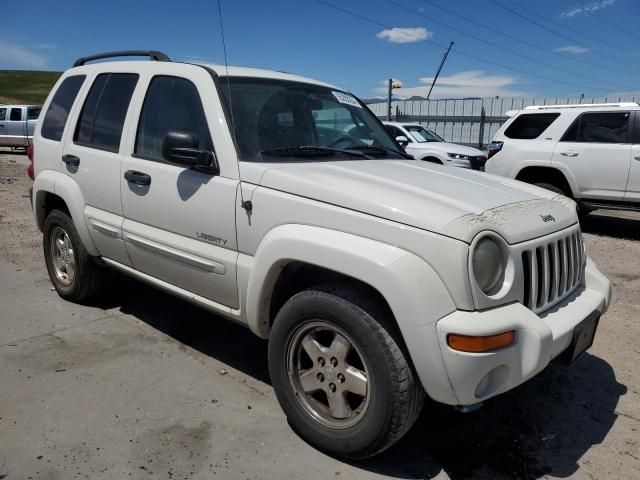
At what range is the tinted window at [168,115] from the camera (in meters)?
3.24

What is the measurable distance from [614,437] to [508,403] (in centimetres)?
56

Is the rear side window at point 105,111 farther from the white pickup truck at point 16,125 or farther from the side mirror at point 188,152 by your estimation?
the white pickup truck at point 16,125

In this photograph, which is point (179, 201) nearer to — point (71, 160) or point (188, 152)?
point (188, 152)

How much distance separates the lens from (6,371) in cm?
349

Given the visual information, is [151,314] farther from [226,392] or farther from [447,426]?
[447,426]

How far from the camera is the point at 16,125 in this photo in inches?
795

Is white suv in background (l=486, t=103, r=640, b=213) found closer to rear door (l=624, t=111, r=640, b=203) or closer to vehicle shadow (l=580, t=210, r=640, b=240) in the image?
rear door (l=624, t=111, r=640, b=203)

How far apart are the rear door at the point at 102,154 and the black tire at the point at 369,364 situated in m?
1.73

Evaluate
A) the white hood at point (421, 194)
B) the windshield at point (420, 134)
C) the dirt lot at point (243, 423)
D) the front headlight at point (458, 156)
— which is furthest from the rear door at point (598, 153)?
the windshield at point (420, 134)

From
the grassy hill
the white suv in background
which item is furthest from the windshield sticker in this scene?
the grassy hill

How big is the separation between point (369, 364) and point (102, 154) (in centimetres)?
254

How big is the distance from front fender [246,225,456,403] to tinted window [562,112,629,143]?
7.04m

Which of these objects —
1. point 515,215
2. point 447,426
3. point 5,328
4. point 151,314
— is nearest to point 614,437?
point 447,426

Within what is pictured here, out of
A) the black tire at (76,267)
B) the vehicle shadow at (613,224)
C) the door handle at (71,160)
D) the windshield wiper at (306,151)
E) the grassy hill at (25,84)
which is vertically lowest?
the vehicle shadow at (613,224)
